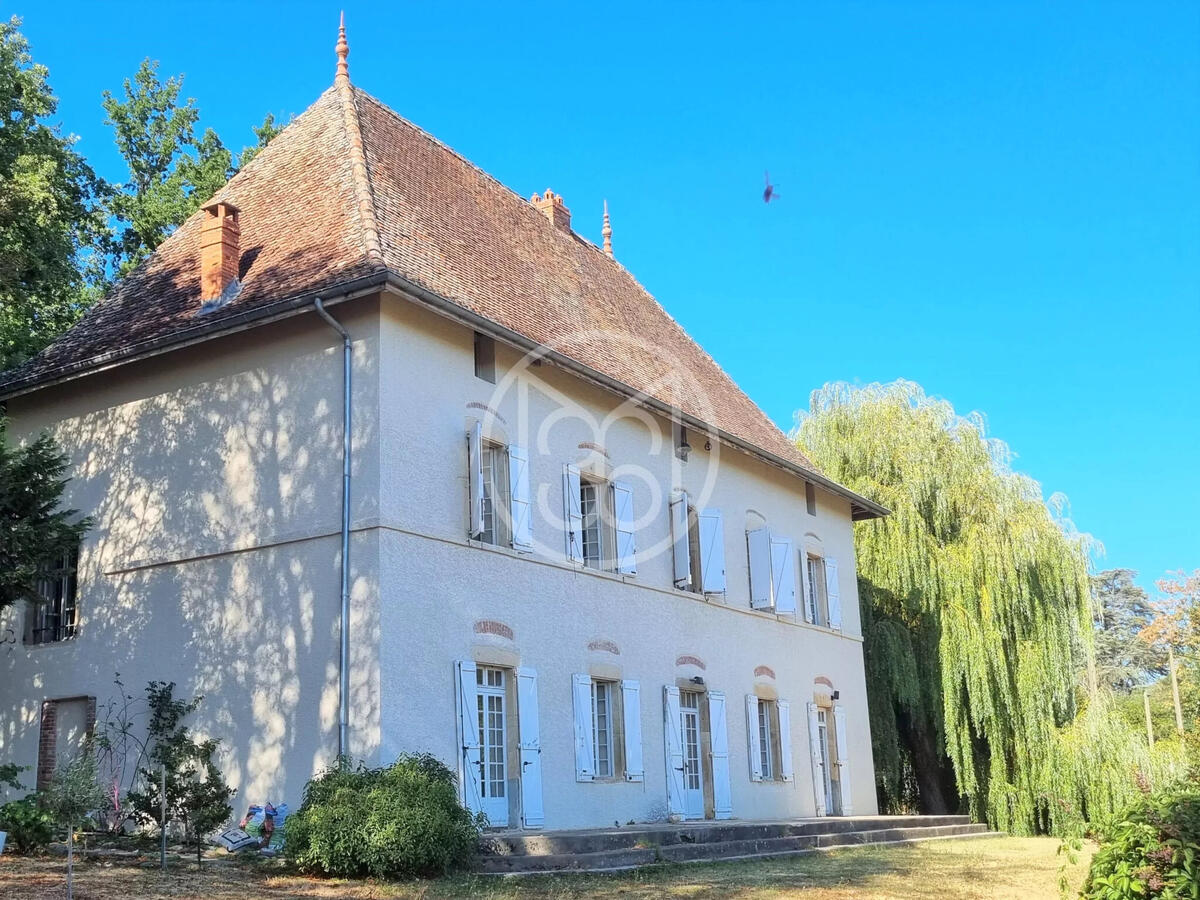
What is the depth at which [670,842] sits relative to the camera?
43.2 feet

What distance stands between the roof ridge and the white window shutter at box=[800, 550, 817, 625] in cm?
961

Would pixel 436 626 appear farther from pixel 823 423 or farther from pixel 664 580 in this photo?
pixel 823 423

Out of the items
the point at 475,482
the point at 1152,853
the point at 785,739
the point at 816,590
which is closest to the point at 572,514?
the point at 475,482

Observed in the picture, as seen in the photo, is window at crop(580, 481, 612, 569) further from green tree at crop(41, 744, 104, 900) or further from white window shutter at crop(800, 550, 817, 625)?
green tree at crop(41, 744, 104, 900)

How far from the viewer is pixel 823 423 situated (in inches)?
931

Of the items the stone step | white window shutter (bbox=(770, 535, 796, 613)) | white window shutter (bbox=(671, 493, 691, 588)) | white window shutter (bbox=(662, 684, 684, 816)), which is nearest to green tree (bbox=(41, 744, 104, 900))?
the stone step

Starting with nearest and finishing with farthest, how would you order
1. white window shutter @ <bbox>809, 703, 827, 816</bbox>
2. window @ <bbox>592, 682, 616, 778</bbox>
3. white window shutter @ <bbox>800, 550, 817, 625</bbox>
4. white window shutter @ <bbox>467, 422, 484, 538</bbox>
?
white window shutter @ <bbox>467, 422, 484, 538</bbox>, window @ <bbox>592, 682, 616, 778</bbox>, white window shutter @ <bbox>809, 703, 827, 816</bbox>, white window shutter @ <bbox>800, 550, 817, 625</bbox>

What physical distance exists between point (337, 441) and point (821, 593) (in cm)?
1083

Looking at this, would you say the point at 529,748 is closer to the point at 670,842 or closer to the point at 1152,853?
the point at 670,842

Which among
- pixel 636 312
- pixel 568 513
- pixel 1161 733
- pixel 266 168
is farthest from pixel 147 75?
pixel 1161 733

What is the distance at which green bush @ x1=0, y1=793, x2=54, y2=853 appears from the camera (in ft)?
35.2

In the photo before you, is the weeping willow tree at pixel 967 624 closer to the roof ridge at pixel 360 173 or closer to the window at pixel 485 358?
the window at pixel 485 358

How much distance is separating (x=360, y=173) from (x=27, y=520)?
559 cm

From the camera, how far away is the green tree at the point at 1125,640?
5497cm
